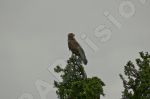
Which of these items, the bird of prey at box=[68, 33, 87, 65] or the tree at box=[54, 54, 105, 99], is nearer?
the tree at box=[54, 54, 105, 99]

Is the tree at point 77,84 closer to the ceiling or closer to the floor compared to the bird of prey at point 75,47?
closer to the floor

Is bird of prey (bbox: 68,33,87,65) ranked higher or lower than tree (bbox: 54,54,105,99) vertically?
higher

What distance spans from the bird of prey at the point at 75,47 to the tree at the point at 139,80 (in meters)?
6.53

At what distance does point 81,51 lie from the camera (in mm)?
23828

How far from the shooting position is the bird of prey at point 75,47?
76.5 ft

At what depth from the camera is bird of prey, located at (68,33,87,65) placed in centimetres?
2332

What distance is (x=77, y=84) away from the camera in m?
21.1

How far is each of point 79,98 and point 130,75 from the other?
30.4 ft

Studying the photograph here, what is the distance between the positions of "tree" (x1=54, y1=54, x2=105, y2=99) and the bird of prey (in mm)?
807

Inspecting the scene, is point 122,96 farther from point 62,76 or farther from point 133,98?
point 62,76

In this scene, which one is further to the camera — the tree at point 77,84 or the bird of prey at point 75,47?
the bird of prey at point 75,47

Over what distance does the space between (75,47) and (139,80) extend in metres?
7.03

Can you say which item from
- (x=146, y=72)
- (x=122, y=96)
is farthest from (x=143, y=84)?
(x=122, y=96)

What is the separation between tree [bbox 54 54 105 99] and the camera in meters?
21.0
